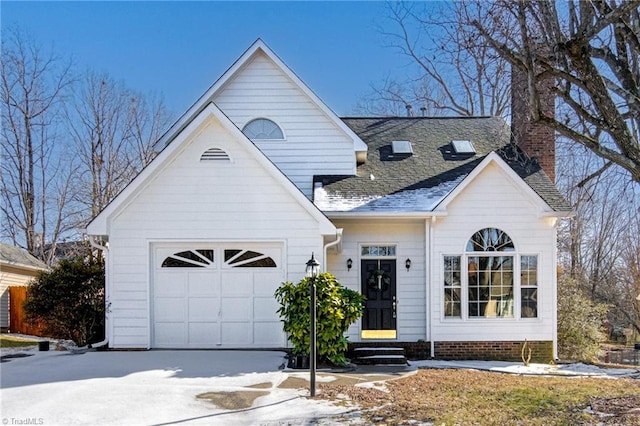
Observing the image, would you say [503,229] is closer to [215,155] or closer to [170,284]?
[215,155]

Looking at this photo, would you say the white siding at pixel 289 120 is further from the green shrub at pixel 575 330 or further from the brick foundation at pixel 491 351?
the green shrub at pixel 575 330

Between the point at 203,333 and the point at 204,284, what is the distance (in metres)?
1.09

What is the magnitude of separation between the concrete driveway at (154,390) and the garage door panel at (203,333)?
534 millimetres

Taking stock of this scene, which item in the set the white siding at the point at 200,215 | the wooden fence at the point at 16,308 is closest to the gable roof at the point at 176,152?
the white siding at the point at 200,215

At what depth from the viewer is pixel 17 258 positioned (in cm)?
2262

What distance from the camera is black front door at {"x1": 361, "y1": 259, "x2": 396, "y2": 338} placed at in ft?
43.8

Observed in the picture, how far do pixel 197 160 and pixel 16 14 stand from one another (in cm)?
2029

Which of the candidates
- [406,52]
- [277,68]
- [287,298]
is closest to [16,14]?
[277,68]

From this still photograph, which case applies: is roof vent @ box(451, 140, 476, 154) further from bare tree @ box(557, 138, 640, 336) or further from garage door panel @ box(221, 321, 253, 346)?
bare tree @ box(557, 138, 640, 336)

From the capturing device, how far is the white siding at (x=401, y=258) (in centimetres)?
1323

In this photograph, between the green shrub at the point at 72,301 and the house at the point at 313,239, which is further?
the green shrub at the point at 72,301

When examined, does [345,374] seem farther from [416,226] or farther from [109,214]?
[109,214]

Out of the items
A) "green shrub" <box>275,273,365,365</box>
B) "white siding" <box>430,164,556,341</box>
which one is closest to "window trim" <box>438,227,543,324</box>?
"white siding" <box>430,164,556,341</box>

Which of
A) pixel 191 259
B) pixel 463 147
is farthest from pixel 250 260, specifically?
pixel 463 147
